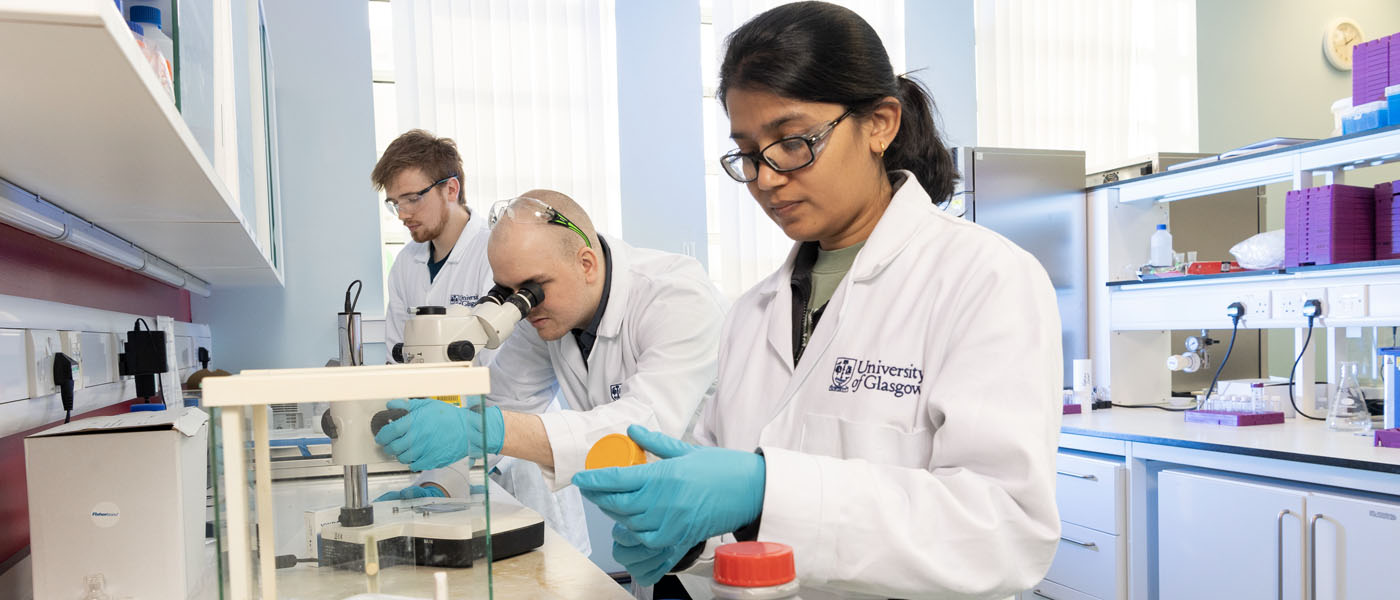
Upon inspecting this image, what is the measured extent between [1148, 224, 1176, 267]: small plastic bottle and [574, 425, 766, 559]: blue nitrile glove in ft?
9.62

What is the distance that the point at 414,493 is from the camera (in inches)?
37.9

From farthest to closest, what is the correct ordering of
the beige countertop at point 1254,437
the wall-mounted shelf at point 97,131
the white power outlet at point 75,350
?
the beige countertop at point 1254,437 → the white power outlet at point 75,350 → the wall-mounted shelf at point 97,131

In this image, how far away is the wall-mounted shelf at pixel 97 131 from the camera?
1.77ft

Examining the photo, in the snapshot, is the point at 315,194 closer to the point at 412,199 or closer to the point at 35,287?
the point at 412,199

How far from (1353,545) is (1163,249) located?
1.55 m

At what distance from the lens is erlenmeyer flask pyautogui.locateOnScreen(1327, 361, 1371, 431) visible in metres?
2.55

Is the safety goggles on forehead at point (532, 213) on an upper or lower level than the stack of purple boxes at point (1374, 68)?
lower

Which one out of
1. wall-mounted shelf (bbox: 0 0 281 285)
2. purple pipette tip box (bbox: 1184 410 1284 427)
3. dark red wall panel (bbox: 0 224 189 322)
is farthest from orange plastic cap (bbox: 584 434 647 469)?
purple pipette tip box (bbox: 1184 410 1284 427)

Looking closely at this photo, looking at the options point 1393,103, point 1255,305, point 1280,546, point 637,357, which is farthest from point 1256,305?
point 637,357

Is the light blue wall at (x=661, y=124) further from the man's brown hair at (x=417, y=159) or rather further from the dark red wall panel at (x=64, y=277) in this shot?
the dark red wall panel at (x=64, y=277)

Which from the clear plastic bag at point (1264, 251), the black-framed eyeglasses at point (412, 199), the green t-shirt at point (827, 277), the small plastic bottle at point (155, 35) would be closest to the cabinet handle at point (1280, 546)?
the clear plastic bag at point (1264, 251)

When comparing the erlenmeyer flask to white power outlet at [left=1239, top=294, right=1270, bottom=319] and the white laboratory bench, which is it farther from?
white power outlet at [left=1239, top=294, right=1270, bottom=319]

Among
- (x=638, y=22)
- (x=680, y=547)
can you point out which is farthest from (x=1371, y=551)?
(x=638, y=22)

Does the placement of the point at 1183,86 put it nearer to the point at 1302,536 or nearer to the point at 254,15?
the point at 1302,536
